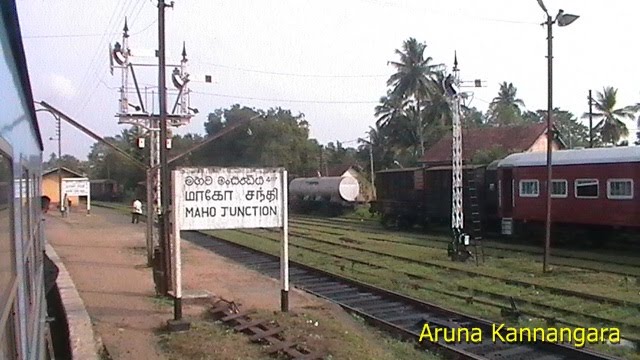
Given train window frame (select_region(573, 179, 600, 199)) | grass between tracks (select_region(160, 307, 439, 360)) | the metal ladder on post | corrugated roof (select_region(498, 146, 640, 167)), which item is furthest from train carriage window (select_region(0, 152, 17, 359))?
train window frame (select_region(573, 179, 600, 199))

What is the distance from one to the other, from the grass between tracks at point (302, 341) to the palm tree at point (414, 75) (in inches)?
1733

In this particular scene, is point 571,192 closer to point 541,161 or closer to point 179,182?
point 541,161

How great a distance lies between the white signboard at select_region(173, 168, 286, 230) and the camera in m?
9.47

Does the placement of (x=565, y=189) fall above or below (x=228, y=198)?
below

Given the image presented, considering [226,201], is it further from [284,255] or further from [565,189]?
[565,189]

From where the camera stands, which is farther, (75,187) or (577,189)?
(75,187)

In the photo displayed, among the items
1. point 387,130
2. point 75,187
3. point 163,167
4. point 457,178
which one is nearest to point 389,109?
point 387,130

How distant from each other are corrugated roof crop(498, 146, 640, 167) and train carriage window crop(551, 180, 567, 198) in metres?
0.59

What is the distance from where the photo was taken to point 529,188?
21938 millimetres

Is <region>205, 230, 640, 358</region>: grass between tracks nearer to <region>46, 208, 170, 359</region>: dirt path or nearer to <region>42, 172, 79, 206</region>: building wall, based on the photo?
<region>46, 208, 170, 359</region>: dirt path

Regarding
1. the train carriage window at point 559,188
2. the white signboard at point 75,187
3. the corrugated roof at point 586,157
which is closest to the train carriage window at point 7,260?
the corrugated roof at point 586,157

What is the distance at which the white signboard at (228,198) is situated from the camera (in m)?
9.47

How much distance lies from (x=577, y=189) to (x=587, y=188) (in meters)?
0.38

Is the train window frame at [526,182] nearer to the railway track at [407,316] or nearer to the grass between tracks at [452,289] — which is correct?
the grass between tracks at [452,289]
